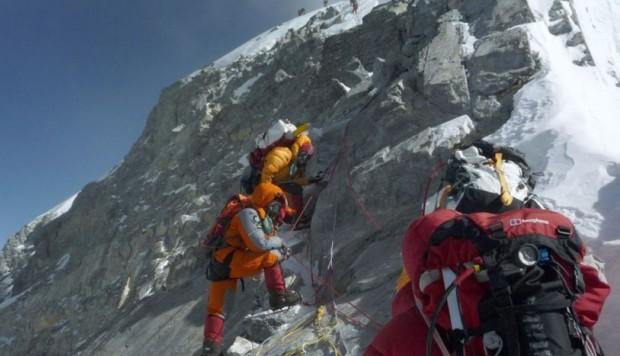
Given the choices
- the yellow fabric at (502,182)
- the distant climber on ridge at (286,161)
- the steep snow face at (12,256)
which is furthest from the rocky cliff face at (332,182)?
the steep snow face at (12,256)

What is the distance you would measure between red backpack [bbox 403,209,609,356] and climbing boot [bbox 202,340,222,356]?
4302 mm

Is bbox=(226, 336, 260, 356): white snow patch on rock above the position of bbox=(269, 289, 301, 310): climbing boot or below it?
below

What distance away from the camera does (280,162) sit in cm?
763

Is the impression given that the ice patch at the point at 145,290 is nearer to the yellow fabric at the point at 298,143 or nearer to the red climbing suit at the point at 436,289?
the yellow fabric at the point at 298,143

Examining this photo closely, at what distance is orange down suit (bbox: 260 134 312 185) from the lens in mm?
7465

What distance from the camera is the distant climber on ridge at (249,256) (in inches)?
243

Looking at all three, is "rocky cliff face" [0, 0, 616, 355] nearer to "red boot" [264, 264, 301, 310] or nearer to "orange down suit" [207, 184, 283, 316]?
"red boot" [264, 264, 301, 310]

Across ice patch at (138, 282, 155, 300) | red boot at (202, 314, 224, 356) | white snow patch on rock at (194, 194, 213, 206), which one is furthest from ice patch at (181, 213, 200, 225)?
red boot at (202, 314, 224, 356)

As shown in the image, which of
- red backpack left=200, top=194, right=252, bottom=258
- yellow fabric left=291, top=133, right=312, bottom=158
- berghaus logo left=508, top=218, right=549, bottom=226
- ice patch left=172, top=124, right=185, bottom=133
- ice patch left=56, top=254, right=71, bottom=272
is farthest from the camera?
ice patch left=56, top=254, right=71, bottom=272

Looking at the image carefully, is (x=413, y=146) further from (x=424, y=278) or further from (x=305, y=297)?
(x=424, y=278)

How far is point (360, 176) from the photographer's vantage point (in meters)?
7.20

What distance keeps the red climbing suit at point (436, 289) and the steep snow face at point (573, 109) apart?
1.95m

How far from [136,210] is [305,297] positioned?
1896 cm

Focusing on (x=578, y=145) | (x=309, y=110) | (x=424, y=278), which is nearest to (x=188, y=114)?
(x=309, y=110)
